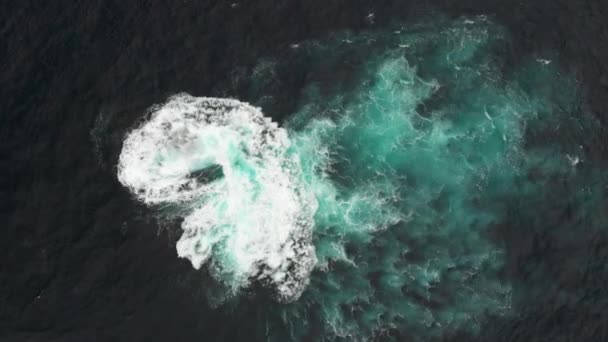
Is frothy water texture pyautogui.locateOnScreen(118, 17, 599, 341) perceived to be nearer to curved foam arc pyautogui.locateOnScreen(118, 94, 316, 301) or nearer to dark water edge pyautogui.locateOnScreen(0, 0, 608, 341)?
curved foam arc pyautogui.locateOnScreen(118, 94, 316, 301)

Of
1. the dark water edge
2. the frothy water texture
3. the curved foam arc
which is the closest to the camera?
the dark water edge

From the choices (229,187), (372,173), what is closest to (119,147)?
(229,187)

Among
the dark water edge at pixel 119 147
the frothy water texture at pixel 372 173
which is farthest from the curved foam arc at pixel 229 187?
the dark water edge at pixel 119 147

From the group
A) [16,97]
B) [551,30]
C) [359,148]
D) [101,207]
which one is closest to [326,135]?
[359,148]

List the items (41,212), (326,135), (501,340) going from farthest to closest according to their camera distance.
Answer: (326,135) < (41,212) < (501,340)

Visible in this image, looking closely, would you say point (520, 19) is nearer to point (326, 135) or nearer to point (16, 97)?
point (326, 135)

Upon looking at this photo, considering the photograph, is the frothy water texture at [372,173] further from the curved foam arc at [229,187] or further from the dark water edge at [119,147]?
the dark water edge at [119,147]

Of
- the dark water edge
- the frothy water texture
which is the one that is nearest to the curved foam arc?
the frothy water texture
